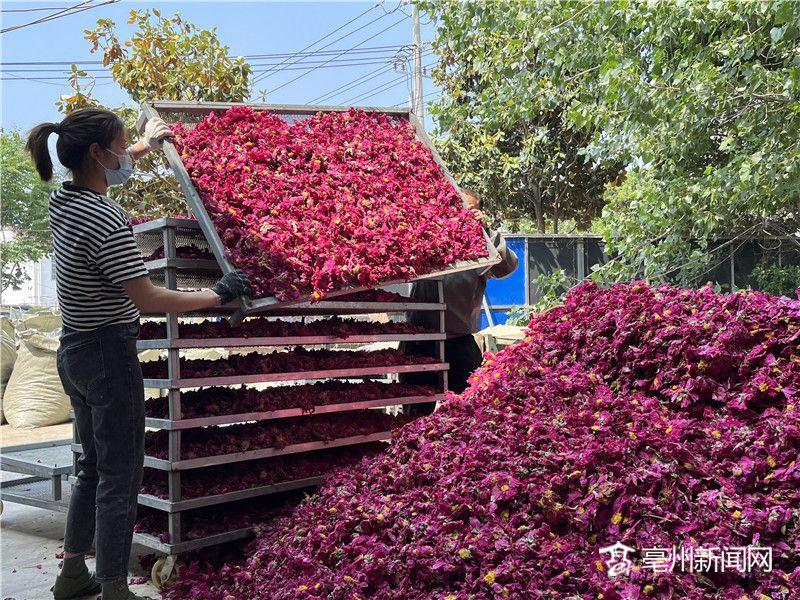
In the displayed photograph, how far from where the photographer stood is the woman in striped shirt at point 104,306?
9.14 feet

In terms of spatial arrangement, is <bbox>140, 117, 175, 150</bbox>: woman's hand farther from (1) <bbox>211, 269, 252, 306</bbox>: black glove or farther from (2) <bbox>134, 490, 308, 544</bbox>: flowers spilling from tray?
(2) <bbox>134, 490, 308, 544</bbox>: flowers spilling from tray

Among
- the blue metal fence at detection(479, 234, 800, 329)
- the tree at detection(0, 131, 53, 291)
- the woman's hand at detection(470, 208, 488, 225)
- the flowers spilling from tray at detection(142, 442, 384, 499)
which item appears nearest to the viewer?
the flowers spilling from tray at detection(142, 442, 384, 499)

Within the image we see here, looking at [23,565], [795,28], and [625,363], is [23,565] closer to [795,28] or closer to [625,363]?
[625,363]

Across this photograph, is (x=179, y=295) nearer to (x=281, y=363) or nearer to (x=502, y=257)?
(x=281, y=363)

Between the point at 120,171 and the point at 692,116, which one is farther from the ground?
the point at 692,116

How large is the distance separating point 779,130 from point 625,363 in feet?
10.3

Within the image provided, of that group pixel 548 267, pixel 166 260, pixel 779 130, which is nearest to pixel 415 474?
pixel 166 260

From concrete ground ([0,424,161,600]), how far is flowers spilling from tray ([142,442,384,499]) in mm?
481

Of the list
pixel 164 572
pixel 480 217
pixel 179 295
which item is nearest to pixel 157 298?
pixel 179 295

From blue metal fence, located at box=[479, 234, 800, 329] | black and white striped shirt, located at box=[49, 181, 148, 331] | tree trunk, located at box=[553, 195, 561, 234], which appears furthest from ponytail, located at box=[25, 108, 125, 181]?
tree trunk, located at box=[553, 195, 561, 234]

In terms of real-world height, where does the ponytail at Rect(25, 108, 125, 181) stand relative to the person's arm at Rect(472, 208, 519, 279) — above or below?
above

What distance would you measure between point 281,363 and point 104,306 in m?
1.14

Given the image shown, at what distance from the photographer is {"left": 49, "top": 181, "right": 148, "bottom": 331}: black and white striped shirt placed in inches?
109

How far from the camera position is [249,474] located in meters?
3.68
